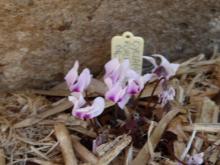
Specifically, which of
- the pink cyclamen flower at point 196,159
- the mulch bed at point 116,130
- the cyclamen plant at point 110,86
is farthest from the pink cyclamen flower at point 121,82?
the pink cyclamen flower at point 196,159

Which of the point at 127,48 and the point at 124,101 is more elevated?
the point at 127,48

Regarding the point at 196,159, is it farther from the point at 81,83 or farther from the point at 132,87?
the point at 81,83

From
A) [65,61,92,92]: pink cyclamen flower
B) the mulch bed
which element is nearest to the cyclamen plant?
[65,61,92,92]: pink cyclamen flower

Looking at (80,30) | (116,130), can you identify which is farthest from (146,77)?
(80,30)

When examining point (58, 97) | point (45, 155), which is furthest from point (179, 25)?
point (45, 155)

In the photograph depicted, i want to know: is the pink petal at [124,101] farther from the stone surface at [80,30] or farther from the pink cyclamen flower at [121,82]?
the stone surface at [80,30]

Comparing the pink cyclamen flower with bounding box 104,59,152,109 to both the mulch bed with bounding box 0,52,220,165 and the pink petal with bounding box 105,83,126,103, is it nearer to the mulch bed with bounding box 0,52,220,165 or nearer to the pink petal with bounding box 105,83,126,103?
the pink petal with bounding box 105,83,126,103

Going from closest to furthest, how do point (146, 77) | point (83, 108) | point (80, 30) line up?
point (83, 108) < point (146, 77) < point (80, 30)

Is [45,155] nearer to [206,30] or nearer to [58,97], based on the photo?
[58,97]

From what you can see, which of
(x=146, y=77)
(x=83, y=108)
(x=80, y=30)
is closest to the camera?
(x=83, y=108)
